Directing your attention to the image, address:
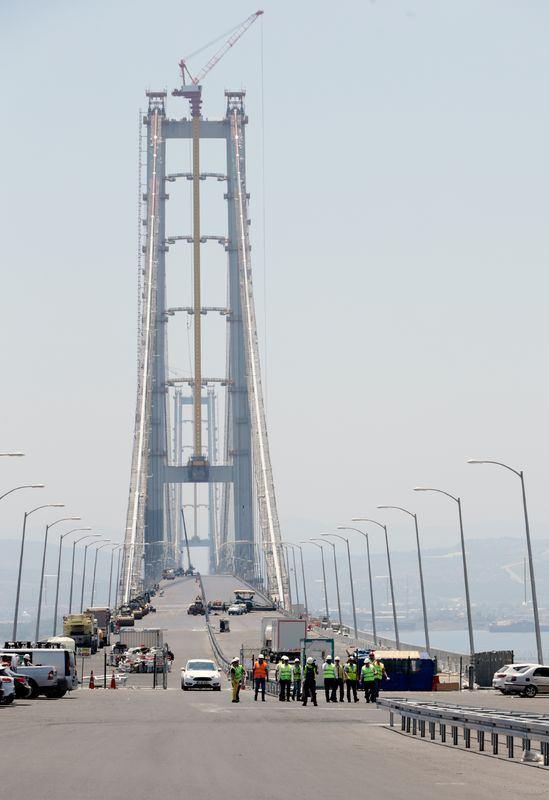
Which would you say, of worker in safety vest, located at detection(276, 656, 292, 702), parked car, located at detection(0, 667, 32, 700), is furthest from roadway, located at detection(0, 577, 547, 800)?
worker in safety vest, located at detection(276, 656, 292, 702)

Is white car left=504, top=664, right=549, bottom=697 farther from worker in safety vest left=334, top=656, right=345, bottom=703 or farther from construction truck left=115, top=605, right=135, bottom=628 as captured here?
construction truck left=115, top=605, right=135, bottom=628

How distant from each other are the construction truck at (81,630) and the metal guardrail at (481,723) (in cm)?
6645

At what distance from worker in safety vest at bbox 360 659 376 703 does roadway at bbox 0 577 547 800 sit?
103 inches

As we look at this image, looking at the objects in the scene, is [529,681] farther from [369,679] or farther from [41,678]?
[41,678]

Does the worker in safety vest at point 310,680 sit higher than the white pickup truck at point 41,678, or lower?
lower

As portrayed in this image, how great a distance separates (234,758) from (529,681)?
29723 mm

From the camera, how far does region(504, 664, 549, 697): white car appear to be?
48812mm

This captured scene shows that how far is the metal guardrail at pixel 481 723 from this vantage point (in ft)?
66.8

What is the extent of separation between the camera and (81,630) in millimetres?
94562

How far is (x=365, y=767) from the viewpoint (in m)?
19.7

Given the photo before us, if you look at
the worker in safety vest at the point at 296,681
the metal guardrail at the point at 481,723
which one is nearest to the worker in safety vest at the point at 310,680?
the worker in safety vest at the point at 296,681

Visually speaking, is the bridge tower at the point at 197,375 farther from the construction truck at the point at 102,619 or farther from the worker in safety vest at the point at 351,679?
the worker in safety vest at the point at 351,679

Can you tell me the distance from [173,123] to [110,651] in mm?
89271

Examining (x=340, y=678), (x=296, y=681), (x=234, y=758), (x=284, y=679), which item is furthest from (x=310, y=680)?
(x=234, y=758)
